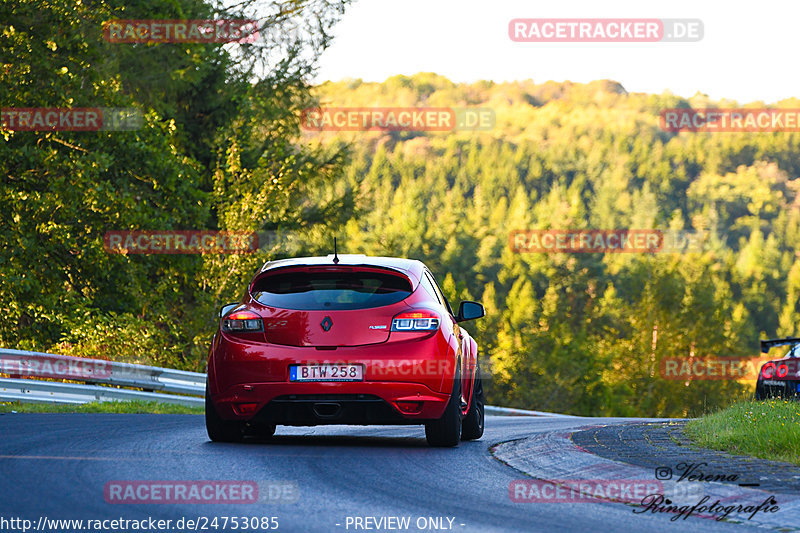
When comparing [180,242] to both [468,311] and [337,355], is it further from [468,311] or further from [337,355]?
[337,355]

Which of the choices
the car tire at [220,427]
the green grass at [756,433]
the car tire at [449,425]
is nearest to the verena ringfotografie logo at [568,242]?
the green grass at [756,433]

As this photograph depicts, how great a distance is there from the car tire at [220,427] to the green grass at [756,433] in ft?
12.4

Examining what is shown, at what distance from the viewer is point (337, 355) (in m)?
8.76

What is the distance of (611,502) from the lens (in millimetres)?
6234

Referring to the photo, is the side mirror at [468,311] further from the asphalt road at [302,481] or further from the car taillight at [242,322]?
the car taillight at [242,322]

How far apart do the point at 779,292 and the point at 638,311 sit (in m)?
84.4

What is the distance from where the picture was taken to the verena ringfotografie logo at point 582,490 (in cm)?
632

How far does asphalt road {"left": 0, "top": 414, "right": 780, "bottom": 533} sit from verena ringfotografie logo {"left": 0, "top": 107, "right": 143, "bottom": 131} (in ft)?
38.9

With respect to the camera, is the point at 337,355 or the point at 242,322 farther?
the point at 242,322

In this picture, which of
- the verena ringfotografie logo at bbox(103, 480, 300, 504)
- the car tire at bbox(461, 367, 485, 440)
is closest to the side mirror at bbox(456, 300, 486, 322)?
the car tire at bbox(461, 367, 485, 440)

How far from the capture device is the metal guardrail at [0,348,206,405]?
1585 cm

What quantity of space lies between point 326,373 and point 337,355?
16 cm

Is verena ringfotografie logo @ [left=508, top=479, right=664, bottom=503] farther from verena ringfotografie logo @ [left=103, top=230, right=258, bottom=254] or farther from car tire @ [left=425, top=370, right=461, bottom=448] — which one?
verena ringfotografie logo @ [left=103, top=230, right=258, bottom=254]

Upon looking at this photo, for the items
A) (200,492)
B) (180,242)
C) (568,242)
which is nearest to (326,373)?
(200,492)
